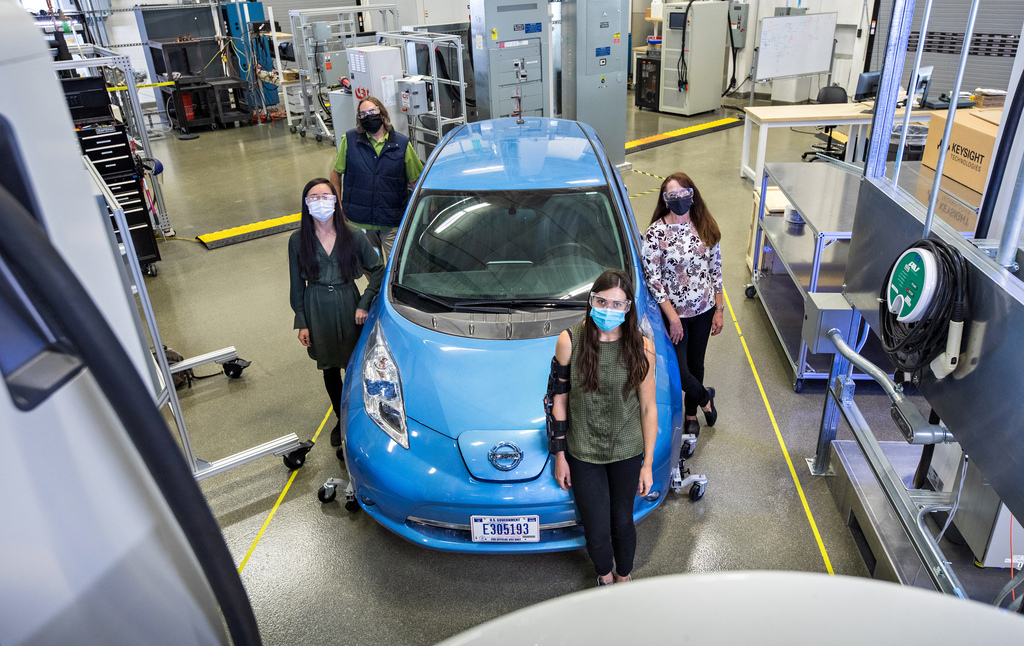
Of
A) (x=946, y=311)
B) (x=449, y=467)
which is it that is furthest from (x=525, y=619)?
(x=449, y=467)

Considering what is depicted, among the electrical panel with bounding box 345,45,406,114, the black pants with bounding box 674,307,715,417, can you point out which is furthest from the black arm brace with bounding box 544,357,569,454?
the electrical panel with bounding box 345,45,406,114

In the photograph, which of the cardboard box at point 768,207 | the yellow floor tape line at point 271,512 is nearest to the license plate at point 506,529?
the yellow floor tape line at point 271,512

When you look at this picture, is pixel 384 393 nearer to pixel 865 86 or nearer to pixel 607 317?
pixel 607 317

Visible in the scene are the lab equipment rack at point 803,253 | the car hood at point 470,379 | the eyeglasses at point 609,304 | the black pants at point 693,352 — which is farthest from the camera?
the lab equipment rack at point 803,253

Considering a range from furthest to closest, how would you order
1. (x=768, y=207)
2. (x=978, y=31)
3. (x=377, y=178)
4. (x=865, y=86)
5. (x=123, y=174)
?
(x=978, y=31), (x=865, y=86), (x=123, y=174), (x=768, y=207), (x=377, y=178)

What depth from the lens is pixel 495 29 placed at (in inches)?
340

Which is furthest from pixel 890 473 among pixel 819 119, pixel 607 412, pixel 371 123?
pixel 819 119

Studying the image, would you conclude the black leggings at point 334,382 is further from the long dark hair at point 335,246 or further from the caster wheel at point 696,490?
the caster wheel at point 696,490

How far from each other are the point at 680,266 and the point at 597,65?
6454 mm

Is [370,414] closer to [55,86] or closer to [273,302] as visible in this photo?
[55,86]

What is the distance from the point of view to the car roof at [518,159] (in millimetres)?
4039

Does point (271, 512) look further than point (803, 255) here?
No

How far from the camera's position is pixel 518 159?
425 cm

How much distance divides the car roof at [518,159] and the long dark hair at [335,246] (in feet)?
1.98
